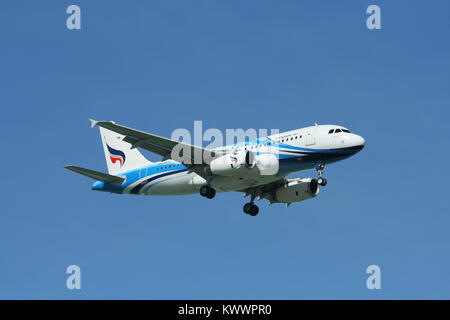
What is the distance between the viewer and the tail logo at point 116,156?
57844 millimetres

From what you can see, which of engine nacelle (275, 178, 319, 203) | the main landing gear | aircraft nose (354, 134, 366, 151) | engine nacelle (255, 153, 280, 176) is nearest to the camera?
aircraft nose (354, 134, 366, 151)

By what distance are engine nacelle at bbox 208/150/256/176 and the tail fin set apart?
9.56 metres

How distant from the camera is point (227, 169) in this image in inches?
1836

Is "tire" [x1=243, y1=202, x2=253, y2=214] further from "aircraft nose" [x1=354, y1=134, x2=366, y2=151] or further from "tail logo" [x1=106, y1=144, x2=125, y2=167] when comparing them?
"aircraft nose" [x1=354, y1=134, x2=366, y2=151]

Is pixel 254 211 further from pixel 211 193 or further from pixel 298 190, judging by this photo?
pixel 211 193

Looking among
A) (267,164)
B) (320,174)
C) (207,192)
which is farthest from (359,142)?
(207,192)

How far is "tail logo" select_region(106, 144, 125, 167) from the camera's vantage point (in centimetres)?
5784

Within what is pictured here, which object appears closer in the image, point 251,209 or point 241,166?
point 241,166

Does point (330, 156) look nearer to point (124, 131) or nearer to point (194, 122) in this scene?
point (194, 122)

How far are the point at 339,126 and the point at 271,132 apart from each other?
5.35 meters

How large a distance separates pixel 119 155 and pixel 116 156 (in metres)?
0.40

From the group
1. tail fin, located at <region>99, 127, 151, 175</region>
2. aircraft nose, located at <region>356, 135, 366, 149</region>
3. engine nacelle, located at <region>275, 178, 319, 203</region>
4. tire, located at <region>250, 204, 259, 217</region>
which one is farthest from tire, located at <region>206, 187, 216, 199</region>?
aircraft nose, located at <region>356, 135, 366, 149</region>

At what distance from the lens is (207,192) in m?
49.4

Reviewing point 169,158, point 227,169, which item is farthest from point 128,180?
point 227,169
